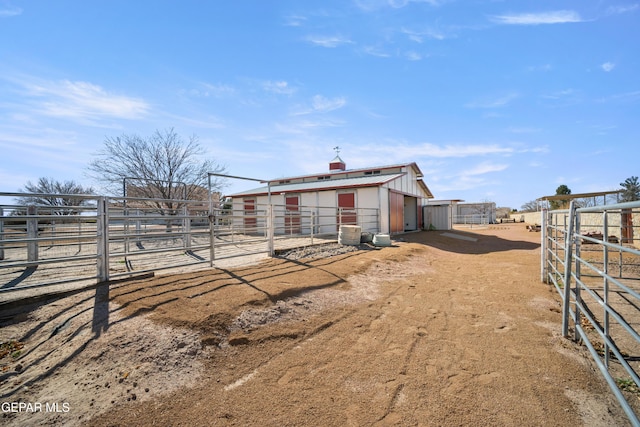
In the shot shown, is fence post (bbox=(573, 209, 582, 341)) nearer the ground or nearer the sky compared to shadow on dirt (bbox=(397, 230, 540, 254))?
nearer the sky

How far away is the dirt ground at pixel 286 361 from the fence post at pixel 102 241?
420mm

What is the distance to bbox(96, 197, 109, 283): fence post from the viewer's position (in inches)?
→ 183

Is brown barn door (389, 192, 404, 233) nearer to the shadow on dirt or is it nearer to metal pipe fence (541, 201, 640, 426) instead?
the shadow on dirt

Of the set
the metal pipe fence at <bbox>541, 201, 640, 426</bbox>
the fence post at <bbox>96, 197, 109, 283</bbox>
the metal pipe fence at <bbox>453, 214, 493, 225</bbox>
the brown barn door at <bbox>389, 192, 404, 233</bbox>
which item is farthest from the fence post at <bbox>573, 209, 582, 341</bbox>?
the metal pipe fence at <bbox>453, 214, 493, 225</bbox>

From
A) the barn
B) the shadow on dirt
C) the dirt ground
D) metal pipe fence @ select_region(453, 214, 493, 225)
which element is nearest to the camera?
the dirt ground

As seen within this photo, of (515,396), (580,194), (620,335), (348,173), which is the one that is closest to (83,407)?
(515,396)

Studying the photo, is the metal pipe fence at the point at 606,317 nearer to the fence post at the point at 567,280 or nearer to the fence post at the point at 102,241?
the fence post at the point at 567,280

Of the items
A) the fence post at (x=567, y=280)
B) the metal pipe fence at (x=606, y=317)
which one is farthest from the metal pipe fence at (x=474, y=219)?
the fence post at (x=567, y=280)

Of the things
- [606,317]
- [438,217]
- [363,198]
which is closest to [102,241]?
[606,317]
